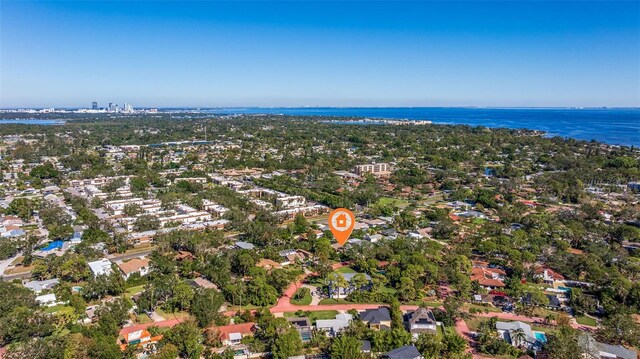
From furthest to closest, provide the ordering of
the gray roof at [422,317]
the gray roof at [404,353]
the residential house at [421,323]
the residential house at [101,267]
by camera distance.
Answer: the residential house at [101,267], the gray roof at [422,317], the residential house at [421,323], the gray roof at [404,353]

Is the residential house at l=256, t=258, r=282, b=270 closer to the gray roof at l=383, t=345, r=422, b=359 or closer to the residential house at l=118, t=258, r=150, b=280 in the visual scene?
the residential house at l=118, t=258, r=150, b=280

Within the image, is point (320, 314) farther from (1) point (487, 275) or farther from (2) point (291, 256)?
(1) point (487, 275)

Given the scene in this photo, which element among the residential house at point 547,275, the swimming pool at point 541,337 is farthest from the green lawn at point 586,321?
the residential house at point 547,275

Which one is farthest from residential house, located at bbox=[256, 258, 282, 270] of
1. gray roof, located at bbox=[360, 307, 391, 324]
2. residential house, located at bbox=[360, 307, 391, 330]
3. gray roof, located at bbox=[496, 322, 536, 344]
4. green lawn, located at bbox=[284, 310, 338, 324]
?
gray roof, located at bbox=[496, 322, 536, 344]

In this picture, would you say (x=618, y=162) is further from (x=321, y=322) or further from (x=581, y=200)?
(x=321, y=322)

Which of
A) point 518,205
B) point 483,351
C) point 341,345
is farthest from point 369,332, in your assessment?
point 518,205

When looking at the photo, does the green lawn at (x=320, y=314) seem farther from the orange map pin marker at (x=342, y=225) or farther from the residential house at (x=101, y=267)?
the residential house at (x=101, y=267)

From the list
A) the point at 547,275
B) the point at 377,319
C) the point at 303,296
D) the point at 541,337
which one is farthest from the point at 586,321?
the point at 303,296
